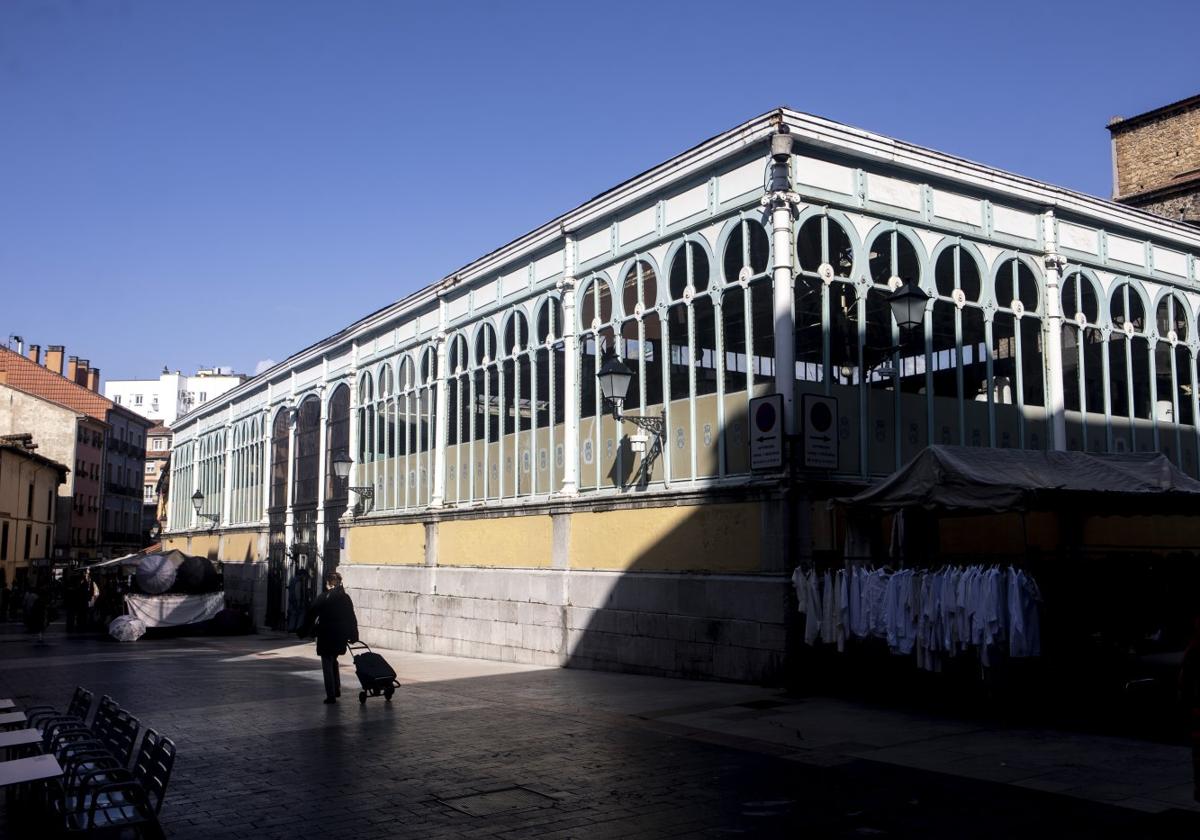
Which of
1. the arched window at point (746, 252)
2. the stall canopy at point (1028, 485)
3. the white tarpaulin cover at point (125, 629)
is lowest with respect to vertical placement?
the white tarpaulin cover at point (125, 629)

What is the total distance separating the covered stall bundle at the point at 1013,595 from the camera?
40.2 feet

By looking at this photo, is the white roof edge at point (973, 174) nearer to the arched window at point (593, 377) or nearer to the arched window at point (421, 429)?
the arched window at point (593, 377)

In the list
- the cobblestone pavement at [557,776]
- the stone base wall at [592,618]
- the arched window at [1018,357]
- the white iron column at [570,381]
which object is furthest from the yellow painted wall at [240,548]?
the arched window at [1018,357]

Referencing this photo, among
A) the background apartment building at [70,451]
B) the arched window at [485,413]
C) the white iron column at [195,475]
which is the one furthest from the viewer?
the background apartment building at [70,451]

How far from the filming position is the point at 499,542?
22.8 m

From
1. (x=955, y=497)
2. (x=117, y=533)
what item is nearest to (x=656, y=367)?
(x=955, y=497)

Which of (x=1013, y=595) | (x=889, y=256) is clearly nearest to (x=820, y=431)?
(x=889, y=256)

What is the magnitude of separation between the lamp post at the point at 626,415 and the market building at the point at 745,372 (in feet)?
0.34

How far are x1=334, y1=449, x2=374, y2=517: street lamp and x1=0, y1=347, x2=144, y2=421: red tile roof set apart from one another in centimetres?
4607

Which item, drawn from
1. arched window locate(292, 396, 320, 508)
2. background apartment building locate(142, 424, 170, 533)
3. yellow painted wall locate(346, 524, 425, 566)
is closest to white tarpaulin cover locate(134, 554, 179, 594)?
arched window locate(292, 396, 320, 508)

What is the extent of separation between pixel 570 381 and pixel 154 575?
67.6ft

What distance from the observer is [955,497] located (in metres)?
13.2

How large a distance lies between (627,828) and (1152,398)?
57.3 ft

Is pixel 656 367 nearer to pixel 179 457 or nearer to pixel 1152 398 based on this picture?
pixel 1152 398
